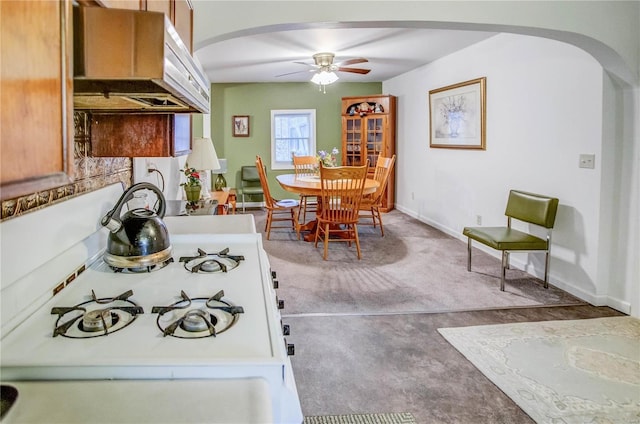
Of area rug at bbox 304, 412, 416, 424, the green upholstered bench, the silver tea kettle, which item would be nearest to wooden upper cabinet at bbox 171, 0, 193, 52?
the silver tea kettle

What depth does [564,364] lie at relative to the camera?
2.49m

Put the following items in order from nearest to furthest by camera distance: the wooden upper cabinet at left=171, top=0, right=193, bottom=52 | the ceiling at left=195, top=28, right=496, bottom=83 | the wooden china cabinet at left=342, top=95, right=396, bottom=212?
the wooden upper cabinet at left=171, top=0, right=193, bottom=52 → the ceiling at left=195, top=28, right=496, bottom=83 → the wooden china cabinet at left=342, top=95, right=396, bottom=212

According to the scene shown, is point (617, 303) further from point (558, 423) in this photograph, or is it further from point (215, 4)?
point (215, 4)

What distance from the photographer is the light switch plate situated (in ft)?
11.0

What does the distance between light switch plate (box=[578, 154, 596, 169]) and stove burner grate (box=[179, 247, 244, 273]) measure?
286 centimetres

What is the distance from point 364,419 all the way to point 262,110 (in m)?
6.70

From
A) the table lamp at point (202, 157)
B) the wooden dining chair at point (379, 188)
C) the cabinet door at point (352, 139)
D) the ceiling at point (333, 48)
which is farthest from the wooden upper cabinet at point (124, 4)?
the cabinet door at point (352, 139)

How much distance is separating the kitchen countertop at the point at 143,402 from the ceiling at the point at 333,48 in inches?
136

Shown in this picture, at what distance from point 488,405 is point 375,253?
283cm

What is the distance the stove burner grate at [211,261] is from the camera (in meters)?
1.57

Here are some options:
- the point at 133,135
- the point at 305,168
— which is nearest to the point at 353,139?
the point at 305,168

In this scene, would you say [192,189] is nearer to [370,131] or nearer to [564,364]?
[564,364]

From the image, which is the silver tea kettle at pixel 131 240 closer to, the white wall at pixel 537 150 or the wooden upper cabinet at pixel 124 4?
the wooden upper cabinet at pixel 124 4

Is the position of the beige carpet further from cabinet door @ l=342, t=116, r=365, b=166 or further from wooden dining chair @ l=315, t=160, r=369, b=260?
cabinet door @ l=342, t=116, r=365, b=166
